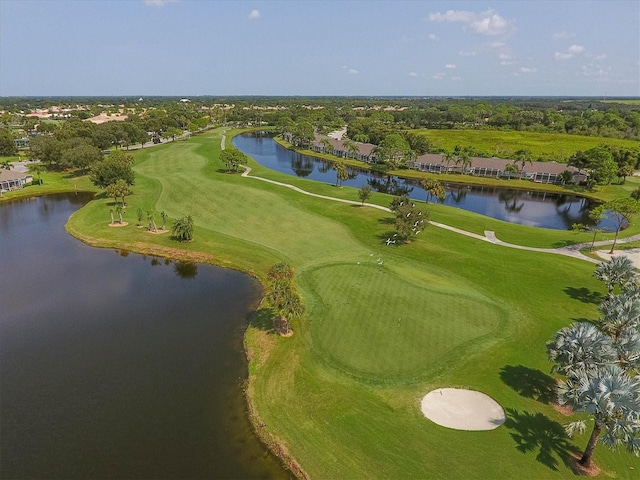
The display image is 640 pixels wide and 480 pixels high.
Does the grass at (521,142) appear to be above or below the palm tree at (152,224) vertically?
above

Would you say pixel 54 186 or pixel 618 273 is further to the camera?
pixel 54 186

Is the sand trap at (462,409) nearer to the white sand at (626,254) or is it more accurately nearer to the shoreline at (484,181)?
the white sand at (626,254)

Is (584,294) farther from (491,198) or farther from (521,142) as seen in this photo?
(521,142)

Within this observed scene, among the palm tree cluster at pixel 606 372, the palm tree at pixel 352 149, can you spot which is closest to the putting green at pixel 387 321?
the palm tree cluster at pixel 606 372

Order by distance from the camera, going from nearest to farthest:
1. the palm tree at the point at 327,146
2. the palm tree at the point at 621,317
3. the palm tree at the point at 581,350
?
the palm tree at the point at 581,350
the palm tree at the point at 621,317
the palm tree at the point at 327,146

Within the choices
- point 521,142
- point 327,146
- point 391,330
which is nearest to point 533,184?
point 521,142

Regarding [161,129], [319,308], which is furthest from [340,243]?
[161,129]

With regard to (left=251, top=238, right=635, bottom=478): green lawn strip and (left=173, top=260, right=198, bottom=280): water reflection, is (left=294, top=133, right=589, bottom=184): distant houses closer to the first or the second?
(left=251, top=238, right=635, bottom=478): green lawn strip
